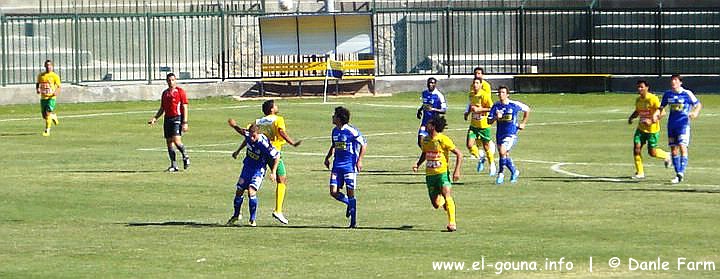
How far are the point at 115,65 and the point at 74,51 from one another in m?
1.82

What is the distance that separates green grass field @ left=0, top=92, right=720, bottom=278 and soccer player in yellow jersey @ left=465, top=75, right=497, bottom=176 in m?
0.41

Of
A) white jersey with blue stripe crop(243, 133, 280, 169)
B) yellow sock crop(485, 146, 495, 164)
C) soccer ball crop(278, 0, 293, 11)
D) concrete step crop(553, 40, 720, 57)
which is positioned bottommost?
yellow sock crop(485, 146, 495, 164)

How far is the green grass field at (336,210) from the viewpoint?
1831cm

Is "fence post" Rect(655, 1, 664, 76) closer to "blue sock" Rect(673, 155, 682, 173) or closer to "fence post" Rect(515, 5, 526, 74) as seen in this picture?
"fence post" Rect(515, 5, 526, 74)

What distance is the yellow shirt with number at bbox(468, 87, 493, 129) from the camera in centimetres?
2912

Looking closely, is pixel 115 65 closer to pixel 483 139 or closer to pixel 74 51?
pixel 74 51

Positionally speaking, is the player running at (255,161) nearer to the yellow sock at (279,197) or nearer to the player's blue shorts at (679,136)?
the yellow sock at (279,197)

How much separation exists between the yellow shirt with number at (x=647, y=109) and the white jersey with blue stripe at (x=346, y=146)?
8096mm

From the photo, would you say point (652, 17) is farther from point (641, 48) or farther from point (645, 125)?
point (645, 125)

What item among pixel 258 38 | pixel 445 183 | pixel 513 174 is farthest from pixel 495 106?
pixel 258 38

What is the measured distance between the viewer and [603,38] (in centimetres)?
5297

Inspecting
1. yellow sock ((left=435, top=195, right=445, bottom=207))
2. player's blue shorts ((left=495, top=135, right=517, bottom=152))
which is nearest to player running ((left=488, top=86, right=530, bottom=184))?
player's blue shorts ((left=495, top=135, right=517, bottom=152))

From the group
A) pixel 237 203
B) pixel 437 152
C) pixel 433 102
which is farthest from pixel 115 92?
pixel 437 152

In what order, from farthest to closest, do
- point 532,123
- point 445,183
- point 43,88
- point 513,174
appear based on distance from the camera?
point 532,123
point 43,88
point 513,174
point 445,183
